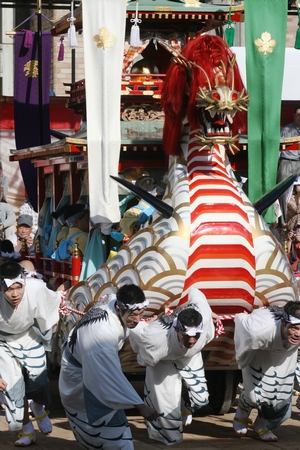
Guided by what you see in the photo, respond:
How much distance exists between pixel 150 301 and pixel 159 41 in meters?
3.22

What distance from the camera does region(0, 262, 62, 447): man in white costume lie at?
7.42m

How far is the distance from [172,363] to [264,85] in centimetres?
242

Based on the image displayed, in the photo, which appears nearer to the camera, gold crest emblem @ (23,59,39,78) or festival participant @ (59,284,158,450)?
festival participant @ (59,284,158,450)

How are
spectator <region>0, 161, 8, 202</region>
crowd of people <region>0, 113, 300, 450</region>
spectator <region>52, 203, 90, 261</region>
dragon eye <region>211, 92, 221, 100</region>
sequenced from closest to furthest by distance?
1. crowd of people <region>0, 113, 300, 450</region>
2. dragon eye <region>211, 92, 221, 100</region>
3. spectator <region>52, 203, 90, 261</region>
4. spectator <region>0, 161, 8, 202</region>

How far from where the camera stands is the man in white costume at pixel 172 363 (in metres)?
7.23

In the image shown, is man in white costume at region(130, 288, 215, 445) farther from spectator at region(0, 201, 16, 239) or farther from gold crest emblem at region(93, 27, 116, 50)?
spectator at region(0, 201, 16, 239)

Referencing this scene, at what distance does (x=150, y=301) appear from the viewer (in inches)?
294

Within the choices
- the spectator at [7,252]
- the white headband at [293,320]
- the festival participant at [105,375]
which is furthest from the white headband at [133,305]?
the spectator at [7,252]

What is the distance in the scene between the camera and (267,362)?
25.0 ft

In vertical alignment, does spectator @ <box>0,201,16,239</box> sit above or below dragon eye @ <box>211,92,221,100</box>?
below

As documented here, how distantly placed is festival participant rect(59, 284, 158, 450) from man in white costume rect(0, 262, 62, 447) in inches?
28.5

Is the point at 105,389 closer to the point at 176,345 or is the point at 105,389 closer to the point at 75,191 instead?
the point at 176,345

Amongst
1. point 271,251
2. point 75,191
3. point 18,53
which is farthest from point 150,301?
point 18,53

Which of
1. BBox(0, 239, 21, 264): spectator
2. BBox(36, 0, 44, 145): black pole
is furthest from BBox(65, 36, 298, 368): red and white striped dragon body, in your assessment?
BBox(36, 0, 44, 145): black pole
